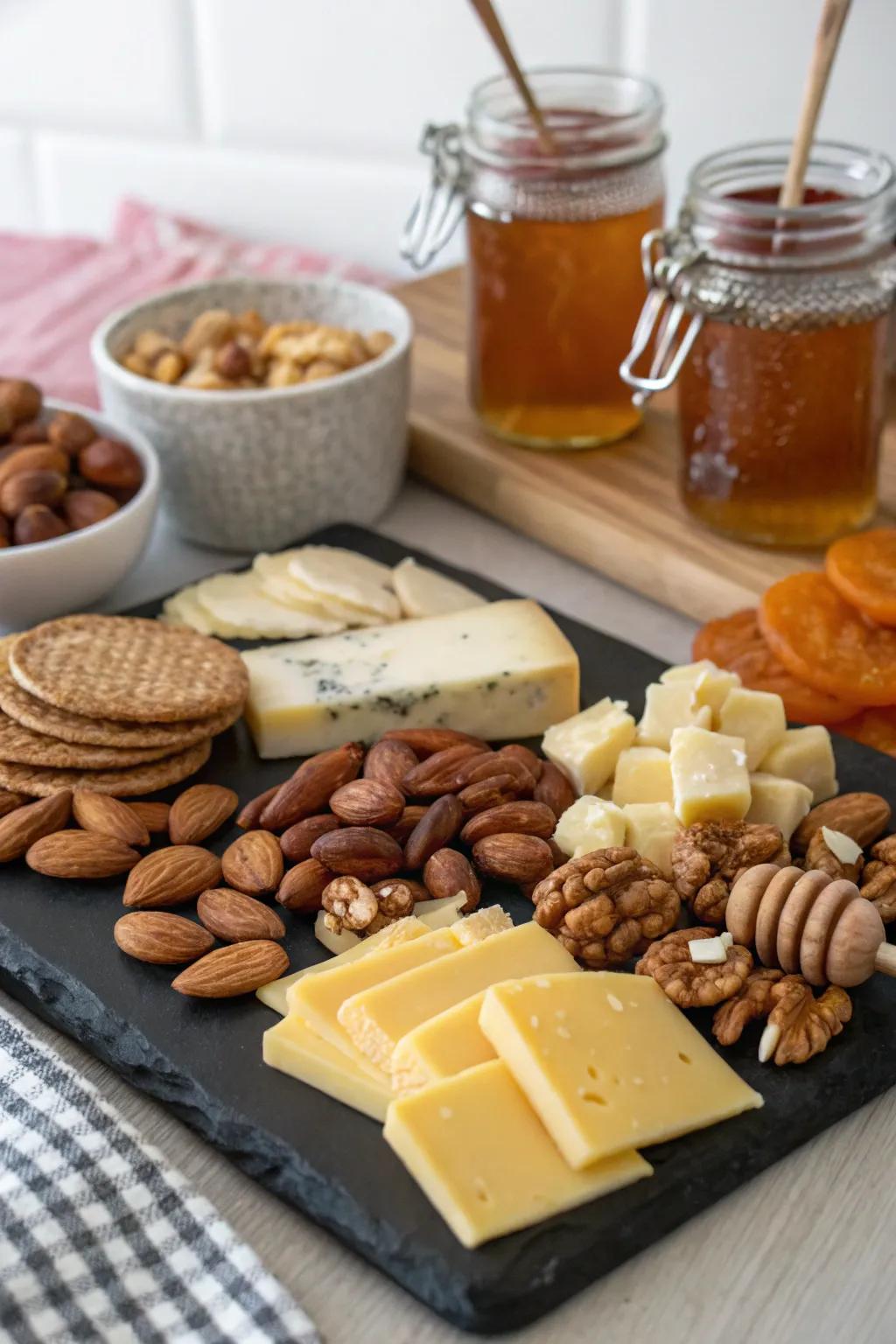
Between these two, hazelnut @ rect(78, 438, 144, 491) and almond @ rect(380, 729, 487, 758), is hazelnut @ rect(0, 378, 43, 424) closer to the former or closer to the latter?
hazelnut @ rect(78, 438, 144, 491)

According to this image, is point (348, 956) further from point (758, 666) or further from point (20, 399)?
point (20, 399)

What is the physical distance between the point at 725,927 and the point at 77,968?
1.43 feet

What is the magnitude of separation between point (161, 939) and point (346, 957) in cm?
13

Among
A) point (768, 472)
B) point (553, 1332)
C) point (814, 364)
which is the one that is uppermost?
point (814, 364)

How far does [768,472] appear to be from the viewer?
140 cm

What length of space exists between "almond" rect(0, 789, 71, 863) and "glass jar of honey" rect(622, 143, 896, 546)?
645mm

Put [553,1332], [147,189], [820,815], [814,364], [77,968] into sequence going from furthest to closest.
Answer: [147,189] < [814,364] < [820,815] < [77,968] < [553,1332]

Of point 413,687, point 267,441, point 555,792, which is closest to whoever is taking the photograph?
point 555,792

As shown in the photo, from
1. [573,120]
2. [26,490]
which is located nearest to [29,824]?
[26,490]

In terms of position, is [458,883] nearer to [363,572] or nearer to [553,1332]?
[553,1332]

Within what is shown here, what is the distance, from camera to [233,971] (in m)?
0.99

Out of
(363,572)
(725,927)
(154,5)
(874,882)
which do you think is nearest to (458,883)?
(725,927)

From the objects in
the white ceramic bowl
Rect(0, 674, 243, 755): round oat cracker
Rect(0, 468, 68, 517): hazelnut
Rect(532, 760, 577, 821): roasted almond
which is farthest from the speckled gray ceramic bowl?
Rect(532, 760, 577, 821): roasted almond

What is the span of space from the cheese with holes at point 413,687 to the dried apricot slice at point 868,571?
0.78ft
